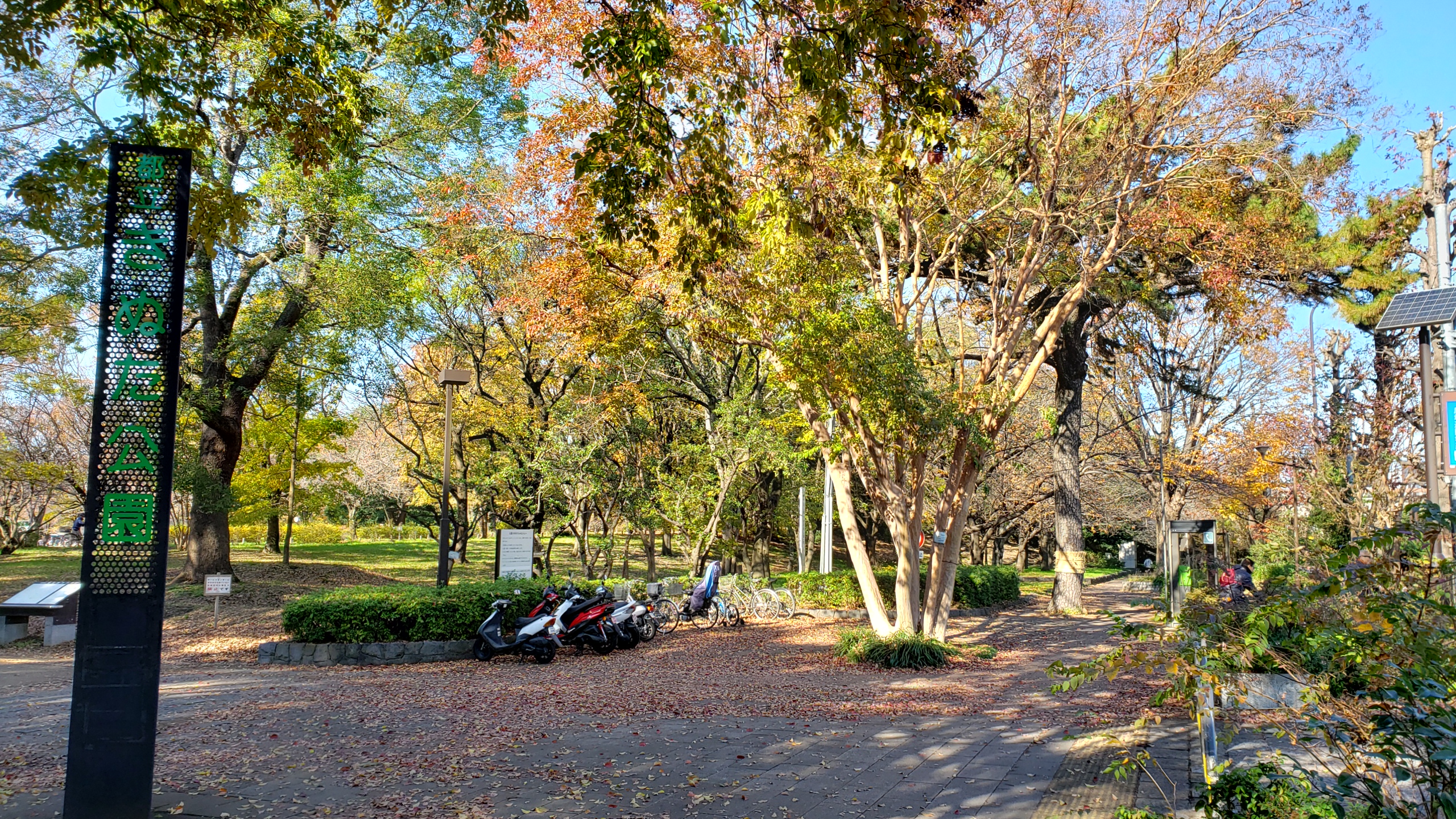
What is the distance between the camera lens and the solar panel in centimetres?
936

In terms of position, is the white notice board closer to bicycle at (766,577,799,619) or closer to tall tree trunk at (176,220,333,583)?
bicycle at (766,577,799,619)

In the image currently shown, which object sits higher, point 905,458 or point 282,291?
point 282,291

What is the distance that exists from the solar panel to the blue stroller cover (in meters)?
10.4

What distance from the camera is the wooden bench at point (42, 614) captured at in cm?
1306

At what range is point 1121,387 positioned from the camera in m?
26.0

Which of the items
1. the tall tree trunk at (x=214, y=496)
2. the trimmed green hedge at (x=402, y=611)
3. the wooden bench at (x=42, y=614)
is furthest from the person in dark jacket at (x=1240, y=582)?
the tall tree trunk at (x=214, y=496)

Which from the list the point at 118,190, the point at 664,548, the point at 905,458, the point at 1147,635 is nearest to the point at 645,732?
the point at 1147,635

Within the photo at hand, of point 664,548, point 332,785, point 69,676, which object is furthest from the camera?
point 664,548

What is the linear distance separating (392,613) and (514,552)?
413cm

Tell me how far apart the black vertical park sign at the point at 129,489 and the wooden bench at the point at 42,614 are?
10.5m

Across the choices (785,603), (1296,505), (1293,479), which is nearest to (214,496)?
(785,603)

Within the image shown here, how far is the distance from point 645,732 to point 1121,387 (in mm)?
22342

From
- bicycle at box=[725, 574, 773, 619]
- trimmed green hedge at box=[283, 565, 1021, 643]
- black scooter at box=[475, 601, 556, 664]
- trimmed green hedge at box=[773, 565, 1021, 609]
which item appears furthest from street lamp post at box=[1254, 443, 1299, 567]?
trimmed green hedge at box=[283, 565, 1021, 643]

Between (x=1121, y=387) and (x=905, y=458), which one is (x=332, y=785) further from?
(x=1121, y=387)
